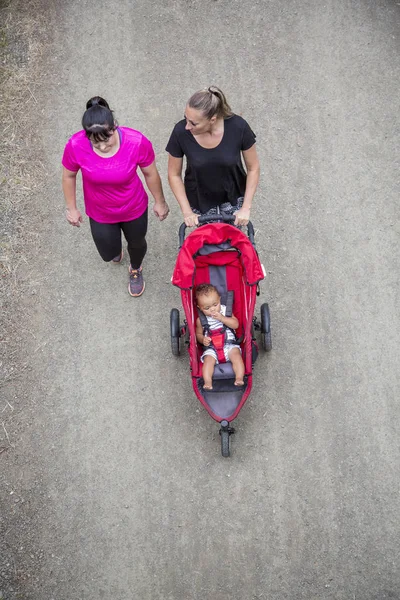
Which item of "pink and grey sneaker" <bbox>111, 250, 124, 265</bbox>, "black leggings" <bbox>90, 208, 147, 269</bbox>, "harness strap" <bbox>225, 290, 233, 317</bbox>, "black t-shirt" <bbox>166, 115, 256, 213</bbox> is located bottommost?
"harness strap" <bbox>225, 290, 233, 317</bbox>

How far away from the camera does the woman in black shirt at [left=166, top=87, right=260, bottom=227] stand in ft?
12.0

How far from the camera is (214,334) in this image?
444cm

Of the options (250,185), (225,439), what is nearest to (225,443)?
(225,439)

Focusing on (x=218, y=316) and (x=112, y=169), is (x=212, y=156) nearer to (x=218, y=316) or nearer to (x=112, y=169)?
(x=112, y=169)

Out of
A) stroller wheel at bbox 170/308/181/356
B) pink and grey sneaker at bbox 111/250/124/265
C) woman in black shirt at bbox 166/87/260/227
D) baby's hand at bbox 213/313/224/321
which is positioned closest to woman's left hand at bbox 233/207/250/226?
woman in black shirt at bbox 166/87/260/227

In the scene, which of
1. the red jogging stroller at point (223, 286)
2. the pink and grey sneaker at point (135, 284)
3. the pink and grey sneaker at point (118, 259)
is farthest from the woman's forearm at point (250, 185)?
the pink and grey sneaker at point (118, 259)

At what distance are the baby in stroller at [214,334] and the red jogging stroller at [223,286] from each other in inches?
2.0

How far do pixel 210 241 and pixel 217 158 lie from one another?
63 centimetres

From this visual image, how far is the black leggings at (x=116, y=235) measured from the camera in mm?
4480

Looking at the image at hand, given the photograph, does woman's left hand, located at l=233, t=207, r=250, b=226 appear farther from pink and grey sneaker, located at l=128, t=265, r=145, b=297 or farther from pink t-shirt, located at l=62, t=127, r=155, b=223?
pink and grey sneaker, located at l=128, t=265, r=145, b=297

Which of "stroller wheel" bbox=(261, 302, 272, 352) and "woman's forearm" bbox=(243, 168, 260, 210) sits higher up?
"woman's forearm" bbox=(243, 168, 260, 210)

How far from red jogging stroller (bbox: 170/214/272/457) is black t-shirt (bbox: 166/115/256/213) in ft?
0.71

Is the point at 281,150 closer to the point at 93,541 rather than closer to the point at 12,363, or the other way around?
the point at 12,363

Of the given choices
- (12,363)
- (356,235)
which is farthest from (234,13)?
(12,363)
